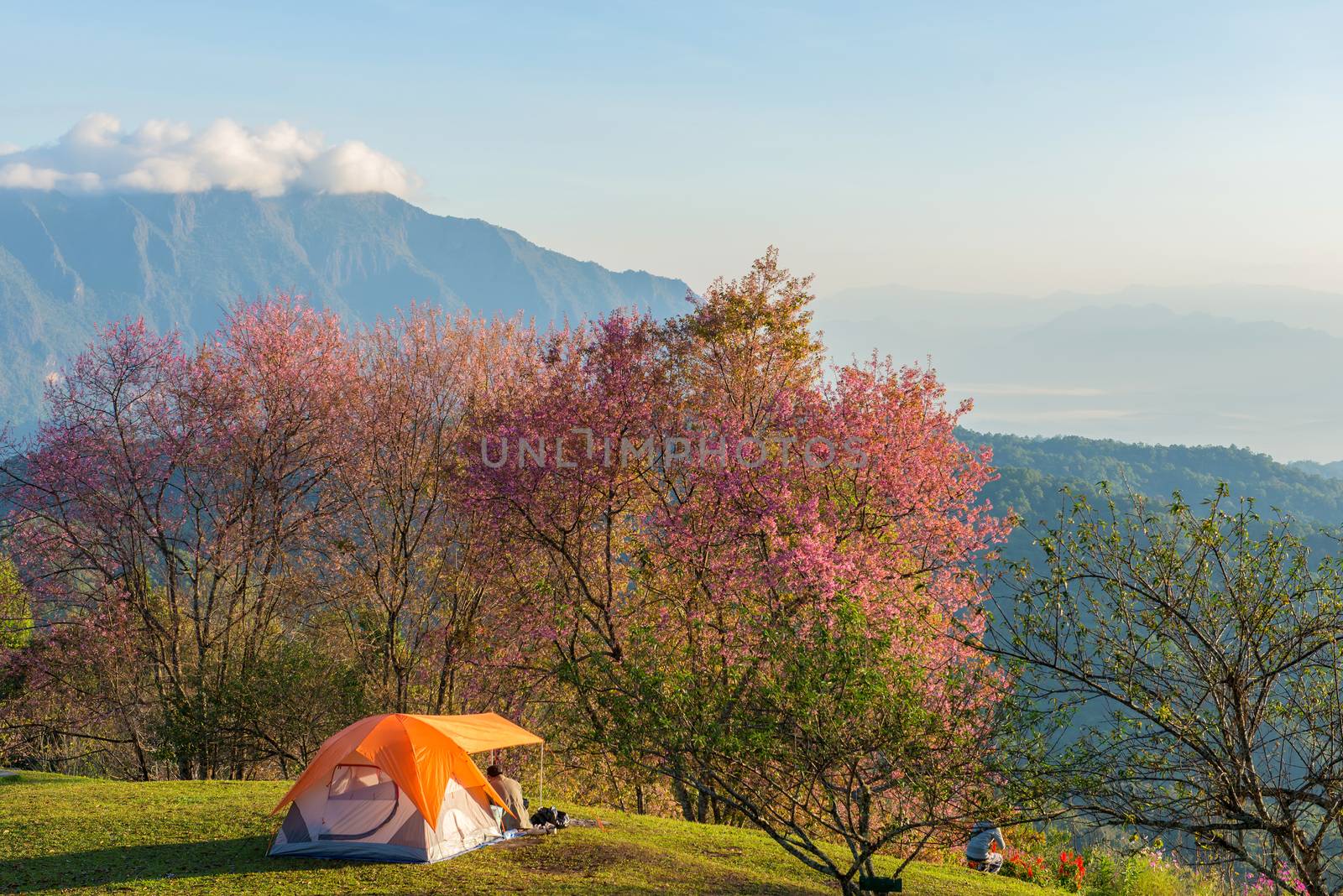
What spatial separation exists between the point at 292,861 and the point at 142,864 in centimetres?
226

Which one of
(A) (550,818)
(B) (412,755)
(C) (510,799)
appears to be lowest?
(A) (550,818)

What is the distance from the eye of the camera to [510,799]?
66.6ft

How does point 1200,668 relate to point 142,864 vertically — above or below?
above

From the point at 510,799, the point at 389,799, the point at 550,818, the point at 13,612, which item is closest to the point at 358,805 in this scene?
the point at 389,799

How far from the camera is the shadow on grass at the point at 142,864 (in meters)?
16.2

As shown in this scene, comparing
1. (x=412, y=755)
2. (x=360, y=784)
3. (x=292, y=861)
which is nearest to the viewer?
(x=292, y=861)

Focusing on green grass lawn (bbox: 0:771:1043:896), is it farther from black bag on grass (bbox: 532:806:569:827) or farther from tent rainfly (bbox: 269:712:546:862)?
tent rainfly (bbox: 269:712:546:862)

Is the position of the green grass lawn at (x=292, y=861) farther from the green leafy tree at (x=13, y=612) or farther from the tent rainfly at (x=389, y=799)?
the green leafy tree at (x=13, y=612)

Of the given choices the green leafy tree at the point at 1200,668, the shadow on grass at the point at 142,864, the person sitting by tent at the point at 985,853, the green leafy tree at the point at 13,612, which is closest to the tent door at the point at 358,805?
the shadow on grass at the point at 142,864

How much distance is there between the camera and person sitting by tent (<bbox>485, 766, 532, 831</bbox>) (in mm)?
20188

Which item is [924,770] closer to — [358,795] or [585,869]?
[585,869]

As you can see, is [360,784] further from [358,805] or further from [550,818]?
[550,818]

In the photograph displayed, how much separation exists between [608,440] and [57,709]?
90.7 ft

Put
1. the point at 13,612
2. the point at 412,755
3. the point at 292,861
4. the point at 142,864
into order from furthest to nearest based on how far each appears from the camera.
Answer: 1. the point at 13,612
2. the point at 412,755
3. the point at 292,861
4. the point at 142,864
